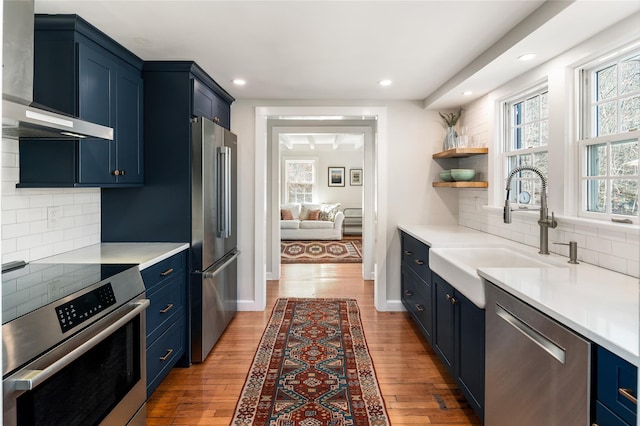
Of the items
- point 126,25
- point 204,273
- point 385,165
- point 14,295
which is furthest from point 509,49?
point 14,295

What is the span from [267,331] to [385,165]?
2012 mm

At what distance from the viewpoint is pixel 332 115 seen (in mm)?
4016

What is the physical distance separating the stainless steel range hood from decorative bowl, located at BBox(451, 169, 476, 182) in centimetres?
295

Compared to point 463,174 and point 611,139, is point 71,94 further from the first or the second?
point 463,174

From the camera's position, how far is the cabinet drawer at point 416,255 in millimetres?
3041

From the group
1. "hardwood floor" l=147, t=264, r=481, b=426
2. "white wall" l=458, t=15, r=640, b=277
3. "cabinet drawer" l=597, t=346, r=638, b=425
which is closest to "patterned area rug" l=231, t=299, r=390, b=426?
"hardwood floor" l=147, t=264, r=481, b=426

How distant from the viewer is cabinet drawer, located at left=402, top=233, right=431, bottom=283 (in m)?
3.04

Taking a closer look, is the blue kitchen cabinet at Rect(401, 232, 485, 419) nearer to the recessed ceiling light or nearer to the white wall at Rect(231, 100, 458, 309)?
the white wall at Rect(231, 100, 458, 309)

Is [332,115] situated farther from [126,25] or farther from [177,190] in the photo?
[126,25]

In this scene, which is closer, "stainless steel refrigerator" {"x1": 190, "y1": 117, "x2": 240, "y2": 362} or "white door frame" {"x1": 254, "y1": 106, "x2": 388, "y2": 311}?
"stainless steel refrigerator" {"x1": 190, "y1": 117, "x2": 240, "y2": 362}

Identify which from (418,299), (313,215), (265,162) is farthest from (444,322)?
(313,215)

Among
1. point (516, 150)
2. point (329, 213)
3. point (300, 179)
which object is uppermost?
point (300, 179)

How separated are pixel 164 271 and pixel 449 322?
185 cm

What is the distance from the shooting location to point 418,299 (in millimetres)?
3297
